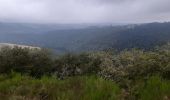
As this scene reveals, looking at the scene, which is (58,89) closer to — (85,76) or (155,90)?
(85,76)

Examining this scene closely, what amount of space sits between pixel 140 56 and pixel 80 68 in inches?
64.7

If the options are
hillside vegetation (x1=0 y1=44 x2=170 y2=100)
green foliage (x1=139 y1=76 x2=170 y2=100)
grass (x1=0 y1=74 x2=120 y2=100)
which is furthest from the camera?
hillside vegetation (x1=0 y1=44 x2=170 y2=100)

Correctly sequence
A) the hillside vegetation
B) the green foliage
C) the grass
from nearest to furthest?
the green foliage → the grass → the hillside vegetation

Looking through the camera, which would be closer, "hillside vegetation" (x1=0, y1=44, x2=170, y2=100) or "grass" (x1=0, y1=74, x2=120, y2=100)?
"grass" (x1=0, y1=74, x2=120, y2=100)

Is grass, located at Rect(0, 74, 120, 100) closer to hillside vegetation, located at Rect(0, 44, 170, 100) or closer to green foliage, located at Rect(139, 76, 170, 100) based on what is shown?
hillside vegetation, located at Rect(0, 44, 170, 100)

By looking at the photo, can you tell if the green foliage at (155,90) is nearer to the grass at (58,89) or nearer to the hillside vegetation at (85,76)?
the hillside vegetation at (85,76)

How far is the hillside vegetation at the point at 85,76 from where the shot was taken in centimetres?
661

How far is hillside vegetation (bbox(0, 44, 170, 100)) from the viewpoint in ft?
21.7

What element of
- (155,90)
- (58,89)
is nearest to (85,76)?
(58,89)

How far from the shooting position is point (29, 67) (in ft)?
33.1

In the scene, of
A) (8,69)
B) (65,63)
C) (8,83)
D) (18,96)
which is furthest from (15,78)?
(65,63)

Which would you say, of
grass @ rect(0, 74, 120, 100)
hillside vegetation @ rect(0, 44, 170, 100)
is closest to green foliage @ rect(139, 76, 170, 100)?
hillside vegetation @ rect(0, 44, 170, 100)

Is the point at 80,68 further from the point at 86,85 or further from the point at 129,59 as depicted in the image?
the point at 86,85

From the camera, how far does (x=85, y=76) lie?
7898mm
